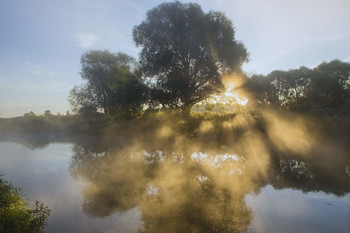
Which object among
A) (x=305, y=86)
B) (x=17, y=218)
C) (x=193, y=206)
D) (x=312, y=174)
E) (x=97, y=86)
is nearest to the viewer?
(x=17, y=218)

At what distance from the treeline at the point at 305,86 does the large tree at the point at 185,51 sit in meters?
6.23

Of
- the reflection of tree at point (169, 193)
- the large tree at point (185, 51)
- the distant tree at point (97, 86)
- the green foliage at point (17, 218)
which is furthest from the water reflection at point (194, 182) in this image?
the distant tree at point (97, 86)

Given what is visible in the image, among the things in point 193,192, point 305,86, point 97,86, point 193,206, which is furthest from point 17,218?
point 97,86

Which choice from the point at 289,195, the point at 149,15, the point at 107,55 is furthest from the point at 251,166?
the point at 107,55

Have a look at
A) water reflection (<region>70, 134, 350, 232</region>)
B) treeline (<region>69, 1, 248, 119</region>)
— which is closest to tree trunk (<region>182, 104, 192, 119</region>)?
treeline (<region>69, 1, 248, 119</region>)

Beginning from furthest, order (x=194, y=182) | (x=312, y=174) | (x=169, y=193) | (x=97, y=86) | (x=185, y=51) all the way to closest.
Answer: (x=97, y=86), (x=185, y=51), (x=312, y=174), (x=194, y=182), (x=169, y=193)

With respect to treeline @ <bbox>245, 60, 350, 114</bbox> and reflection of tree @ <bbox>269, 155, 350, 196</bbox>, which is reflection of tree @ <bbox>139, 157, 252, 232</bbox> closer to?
reflection of tree @ <bbox>269, 155, 350, 196</bbox>

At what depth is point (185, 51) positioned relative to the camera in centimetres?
2984

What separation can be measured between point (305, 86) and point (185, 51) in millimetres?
20344

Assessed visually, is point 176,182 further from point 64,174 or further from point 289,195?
point 64,174

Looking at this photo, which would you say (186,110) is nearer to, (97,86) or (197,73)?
(197,73)

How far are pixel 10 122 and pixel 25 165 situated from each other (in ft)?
132

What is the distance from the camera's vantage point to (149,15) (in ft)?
99.9

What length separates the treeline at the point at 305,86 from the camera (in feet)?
104
